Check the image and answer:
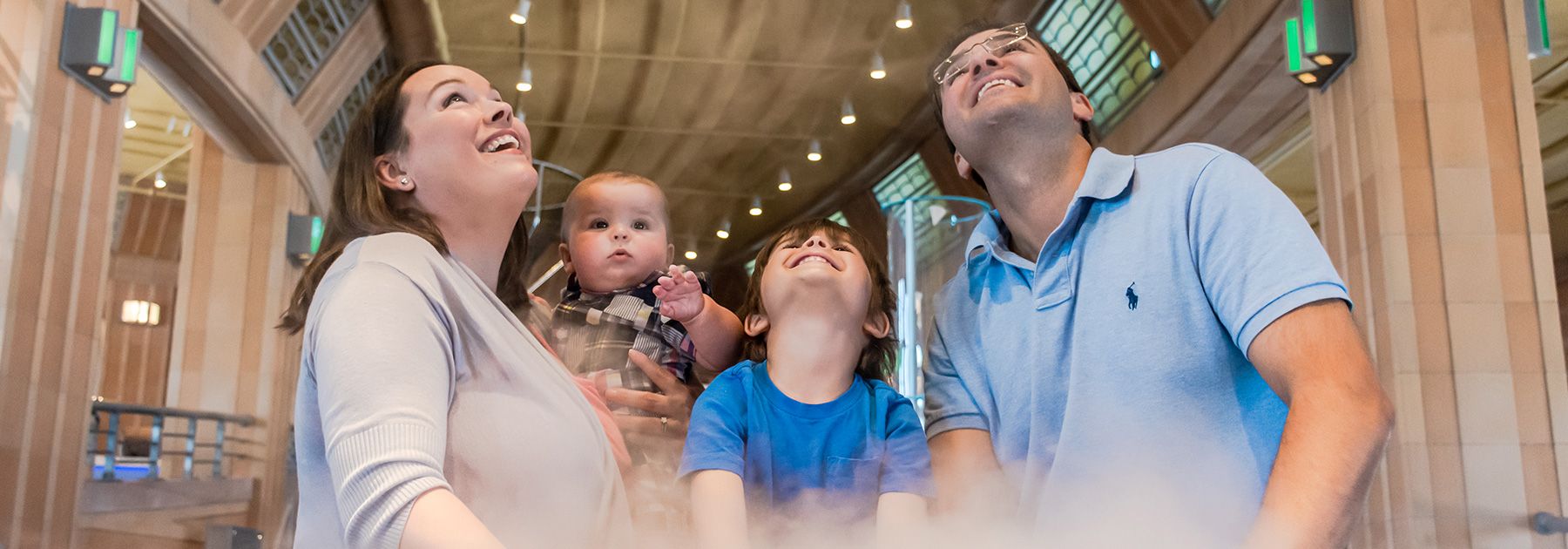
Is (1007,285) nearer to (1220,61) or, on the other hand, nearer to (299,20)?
(1220,61)

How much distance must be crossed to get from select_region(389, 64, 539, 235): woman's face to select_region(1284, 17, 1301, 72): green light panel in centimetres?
364

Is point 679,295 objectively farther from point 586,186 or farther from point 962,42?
point 962,42

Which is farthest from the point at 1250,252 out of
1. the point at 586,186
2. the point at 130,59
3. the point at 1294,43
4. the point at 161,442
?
the point at 161,442

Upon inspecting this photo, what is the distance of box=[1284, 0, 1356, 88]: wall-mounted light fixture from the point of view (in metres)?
3.76

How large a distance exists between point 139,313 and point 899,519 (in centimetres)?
1240

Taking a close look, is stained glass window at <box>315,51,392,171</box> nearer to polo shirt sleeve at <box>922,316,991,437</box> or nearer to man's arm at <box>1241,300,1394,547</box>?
polo shirt sleeve at <box>922,316,991,437</box>

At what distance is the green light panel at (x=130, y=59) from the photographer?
4.07m

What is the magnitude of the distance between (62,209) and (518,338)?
3871 millimetres

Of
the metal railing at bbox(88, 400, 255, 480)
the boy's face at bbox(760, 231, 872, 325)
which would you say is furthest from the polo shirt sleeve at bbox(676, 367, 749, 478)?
the metal railing at bbox(88, 400, 255, 480)

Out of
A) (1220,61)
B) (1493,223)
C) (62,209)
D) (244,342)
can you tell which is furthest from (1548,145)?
(244,342)

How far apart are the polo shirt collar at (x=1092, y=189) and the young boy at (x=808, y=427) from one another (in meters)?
0.15

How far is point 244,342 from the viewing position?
690cm

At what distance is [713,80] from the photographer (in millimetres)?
6570

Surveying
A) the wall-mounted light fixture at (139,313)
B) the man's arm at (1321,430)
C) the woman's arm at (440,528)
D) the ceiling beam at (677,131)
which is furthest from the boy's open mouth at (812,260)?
the wall-mounted light fixture at (139,313)
